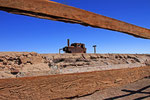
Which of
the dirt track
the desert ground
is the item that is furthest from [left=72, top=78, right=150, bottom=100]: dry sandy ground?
the dirt track

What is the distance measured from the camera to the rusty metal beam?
→ 2.56ft

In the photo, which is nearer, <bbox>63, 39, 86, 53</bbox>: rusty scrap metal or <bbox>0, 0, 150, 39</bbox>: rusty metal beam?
<bbox>0, 0, 150, 39</bbox>: rusty metal beam

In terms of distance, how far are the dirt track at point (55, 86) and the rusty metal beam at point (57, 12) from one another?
0.68 m

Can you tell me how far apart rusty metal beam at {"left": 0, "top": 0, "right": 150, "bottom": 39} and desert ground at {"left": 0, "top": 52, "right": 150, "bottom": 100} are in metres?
0.67

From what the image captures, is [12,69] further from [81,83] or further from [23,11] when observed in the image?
[23,11]

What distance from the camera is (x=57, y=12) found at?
919 mm

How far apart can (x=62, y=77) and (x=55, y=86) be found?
1.85 feet

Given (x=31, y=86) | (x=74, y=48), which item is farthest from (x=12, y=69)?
(x=74, y=48)

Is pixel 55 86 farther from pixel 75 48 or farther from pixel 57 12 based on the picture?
pixel 75 48

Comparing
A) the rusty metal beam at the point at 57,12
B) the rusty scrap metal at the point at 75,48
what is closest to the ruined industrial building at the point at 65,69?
the rusty metal beam at the point at 57,12

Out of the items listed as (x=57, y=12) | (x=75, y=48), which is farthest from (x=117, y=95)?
(x=75, y=48)

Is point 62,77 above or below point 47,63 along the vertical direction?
below

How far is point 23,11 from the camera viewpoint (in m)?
0.81

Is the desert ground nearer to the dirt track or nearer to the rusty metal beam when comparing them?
the dirt track
